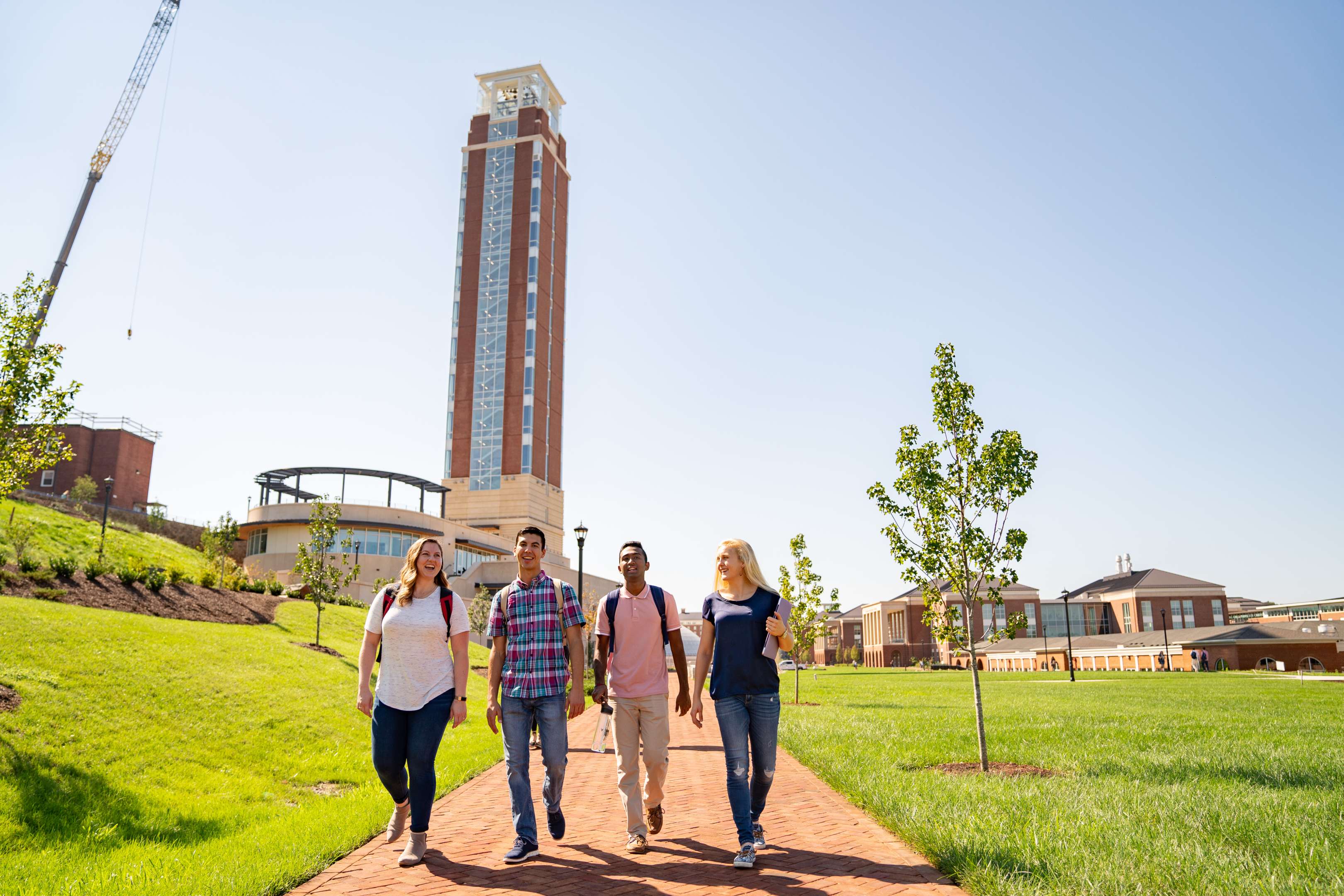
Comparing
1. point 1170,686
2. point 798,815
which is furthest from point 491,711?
point 1170,686

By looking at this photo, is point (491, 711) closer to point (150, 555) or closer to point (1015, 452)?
A: point (1015, 452)

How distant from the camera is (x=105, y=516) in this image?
3525 cm

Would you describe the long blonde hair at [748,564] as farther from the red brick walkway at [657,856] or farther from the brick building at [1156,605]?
the brick building at [1156,605]

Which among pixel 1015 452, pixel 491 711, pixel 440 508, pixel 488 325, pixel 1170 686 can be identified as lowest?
pixel 1170 686

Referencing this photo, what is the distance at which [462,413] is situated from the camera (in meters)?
92.8

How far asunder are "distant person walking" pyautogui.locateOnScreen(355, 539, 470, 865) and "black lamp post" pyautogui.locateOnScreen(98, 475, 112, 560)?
77.0 ft

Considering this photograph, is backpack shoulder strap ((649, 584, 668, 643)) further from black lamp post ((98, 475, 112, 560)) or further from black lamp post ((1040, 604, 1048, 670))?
black lamp post ((1040, 604, 1048, 670))

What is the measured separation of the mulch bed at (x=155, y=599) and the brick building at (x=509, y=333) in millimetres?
60366

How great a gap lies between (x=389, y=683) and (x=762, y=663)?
2441mm

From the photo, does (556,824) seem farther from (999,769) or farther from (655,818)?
(999,769)

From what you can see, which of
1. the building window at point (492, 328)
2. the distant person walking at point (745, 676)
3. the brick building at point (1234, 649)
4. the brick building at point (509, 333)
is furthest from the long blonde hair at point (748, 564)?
the building window at point (492, 328)

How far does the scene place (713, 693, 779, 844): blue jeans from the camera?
18.3 ft

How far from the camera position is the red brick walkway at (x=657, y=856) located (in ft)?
16.4

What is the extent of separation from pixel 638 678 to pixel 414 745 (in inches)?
60.3
